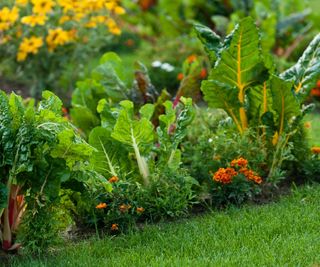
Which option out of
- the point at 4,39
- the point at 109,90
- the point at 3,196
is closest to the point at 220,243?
the point at 3,196

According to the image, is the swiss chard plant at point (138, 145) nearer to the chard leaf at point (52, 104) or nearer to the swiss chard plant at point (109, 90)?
the chard leaf at point (52, 104)

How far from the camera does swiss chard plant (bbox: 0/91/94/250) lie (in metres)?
4.09

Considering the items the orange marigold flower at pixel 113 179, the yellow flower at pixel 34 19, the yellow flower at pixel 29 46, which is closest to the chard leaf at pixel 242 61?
the orange marigold flower at pixel 113 179

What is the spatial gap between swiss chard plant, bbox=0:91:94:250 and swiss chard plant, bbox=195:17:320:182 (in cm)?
127

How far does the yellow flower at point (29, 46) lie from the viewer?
7910 mm

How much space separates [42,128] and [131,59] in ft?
23.5

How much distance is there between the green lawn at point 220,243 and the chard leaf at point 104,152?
1.63 ft

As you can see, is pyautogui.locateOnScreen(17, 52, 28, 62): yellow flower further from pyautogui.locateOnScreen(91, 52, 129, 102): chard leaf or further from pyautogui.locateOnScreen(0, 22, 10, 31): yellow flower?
pyautogui.locateOnScreen(91, 52, 129, 102): chard leaf

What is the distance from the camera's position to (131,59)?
11.2m

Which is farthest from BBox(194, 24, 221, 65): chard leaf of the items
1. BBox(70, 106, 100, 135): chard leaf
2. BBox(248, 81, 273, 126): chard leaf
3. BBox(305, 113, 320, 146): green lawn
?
BBox(305, 113, 320, 146): green lawn

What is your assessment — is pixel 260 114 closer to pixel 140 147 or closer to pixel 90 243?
pixel 140 147

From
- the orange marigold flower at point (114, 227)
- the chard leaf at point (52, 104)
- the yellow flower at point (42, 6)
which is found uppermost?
the yellow flower at point (42, 6)

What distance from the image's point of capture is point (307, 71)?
536 centimetres

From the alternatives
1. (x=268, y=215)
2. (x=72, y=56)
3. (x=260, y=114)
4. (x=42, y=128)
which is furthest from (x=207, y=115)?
(x=72, y=56)
